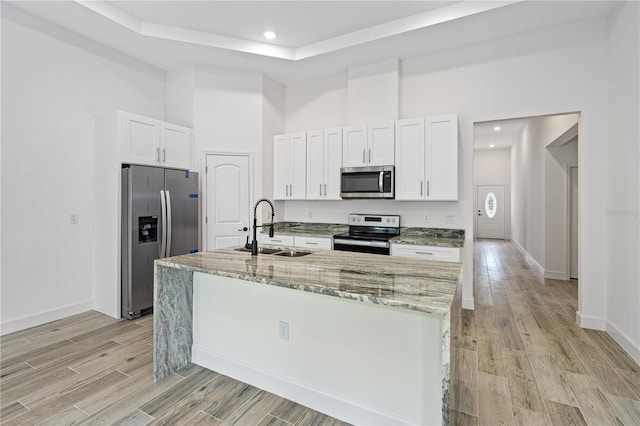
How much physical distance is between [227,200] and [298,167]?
3.72ft

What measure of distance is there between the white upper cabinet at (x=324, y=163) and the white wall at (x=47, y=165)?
8.63 feet

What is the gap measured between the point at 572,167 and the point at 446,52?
3.23 m

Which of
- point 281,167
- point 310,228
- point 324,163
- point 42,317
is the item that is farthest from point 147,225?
point 324,163

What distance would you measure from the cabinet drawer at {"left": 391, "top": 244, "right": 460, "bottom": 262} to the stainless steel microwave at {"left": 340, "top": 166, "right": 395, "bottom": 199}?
27.5 inches

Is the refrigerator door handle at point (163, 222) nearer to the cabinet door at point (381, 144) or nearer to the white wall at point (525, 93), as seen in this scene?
the white wall at point (525, 93)

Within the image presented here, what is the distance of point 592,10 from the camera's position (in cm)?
314

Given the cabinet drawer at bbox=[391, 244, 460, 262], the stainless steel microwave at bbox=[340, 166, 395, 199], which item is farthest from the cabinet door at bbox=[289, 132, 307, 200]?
the cabinet drawer at bbox=[391, 244, 460, 262]

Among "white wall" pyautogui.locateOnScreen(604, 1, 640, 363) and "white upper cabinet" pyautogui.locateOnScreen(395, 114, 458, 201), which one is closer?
"white wall" pyautogui.locateOnScreen(604, 1, 640, 363)

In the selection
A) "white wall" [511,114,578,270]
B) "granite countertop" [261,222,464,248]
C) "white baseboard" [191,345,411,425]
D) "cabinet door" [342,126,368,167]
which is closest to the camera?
"white baseboard" [191,345,411,425]

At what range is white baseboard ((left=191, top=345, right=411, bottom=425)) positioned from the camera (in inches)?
69.4

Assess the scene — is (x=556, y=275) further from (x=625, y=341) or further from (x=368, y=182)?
(x=368, y=182)

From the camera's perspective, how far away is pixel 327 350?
1.89 m

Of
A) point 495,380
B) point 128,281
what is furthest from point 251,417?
point 128,281

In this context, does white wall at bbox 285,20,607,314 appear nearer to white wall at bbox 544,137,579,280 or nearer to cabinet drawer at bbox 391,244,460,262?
cabinet drawer at bbox 391,244,460,262
